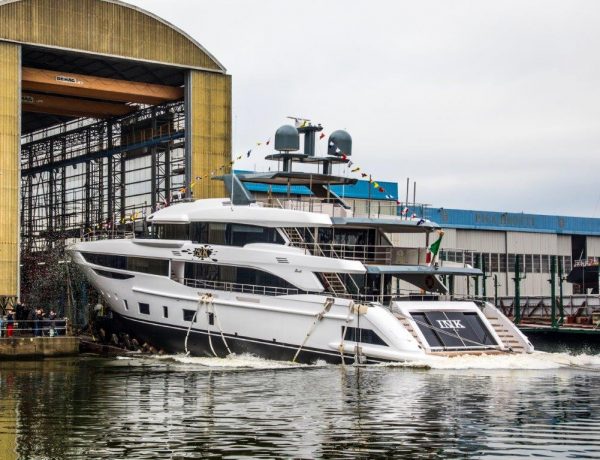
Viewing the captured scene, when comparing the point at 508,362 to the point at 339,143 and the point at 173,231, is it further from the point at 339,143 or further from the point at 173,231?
the point at 173,231

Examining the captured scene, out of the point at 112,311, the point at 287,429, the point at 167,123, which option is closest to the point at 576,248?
the point at 167,123

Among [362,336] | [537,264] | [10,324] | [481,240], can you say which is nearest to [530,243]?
[537,264]

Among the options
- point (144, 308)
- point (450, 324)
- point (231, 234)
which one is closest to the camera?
point (450, 324)

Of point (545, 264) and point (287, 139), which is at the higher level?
point (287, 139)

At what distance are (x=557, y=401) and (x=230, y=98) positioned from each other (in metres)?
27.4

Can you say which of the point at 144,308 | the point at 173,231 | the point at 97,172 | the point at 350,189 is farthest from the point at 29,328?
the point at 350,189

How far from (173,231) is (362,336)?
9.19 meters

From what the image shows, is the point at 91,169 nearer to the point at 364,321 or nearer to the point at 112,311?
the point at 112,311

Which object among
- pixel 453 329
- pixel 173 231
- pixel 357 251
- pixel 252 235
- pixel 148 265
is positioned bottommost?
pixel 453 329

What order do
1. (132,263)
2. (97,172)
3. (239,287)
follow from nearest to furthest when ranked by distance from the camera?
(239,287), (132,263), (97,172)

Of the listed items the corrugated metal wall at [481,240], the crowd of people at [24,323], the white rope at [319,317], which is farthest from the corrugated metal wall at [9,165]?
the corrugated metal wall at [481,240]

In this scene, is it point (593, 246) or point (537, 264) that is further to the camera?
point (593, 246)

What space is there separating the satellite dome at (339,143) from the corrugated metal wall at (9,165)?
1232 cm

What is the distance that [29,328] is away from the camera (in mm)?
38969
